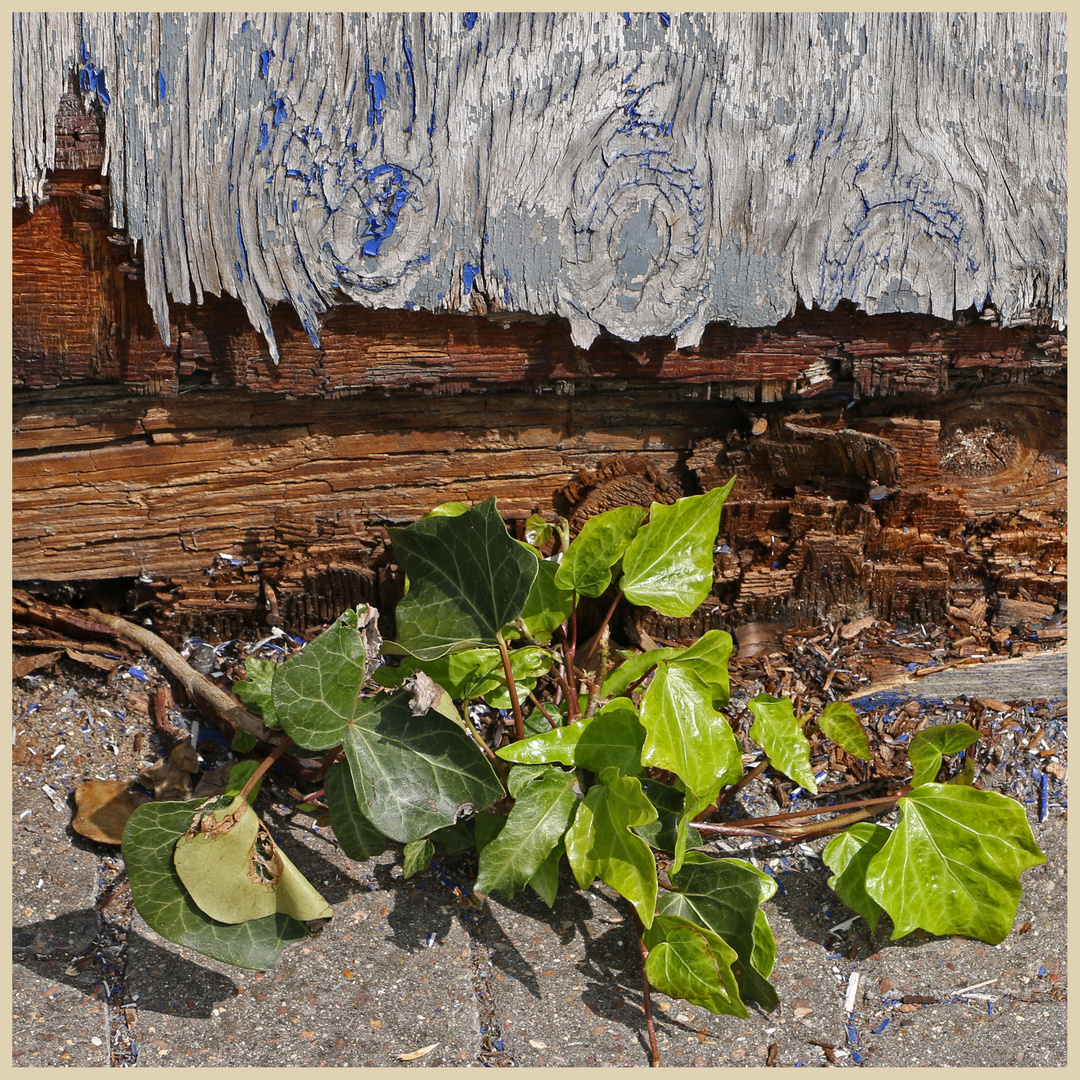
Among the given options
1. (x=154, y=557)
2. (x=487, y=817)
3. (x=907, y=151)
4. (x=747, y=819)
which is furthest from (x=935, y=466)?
(x=154, y=557)

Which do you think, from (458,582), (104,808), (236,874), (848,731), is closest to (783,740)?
(848,731)

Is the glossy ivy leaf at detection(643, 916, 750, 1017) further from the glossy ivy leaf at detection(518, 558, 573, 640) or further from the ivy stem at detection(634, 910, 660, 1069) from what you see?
the glossy ivy leaf at detection(518, 558, 573, 640)

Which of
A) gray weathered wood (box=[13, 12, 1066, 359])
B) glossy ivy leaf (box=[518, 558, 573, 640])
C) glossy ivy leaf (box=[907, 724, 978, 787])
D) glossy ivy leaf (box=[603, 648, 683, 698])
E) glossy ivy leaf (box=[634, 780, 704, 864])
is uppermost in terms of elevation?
gray weathered wood (box=[13, 12, 1066, 359])

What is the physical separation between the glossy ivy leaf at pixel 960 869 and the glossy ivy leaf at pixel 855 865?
0.16 ft

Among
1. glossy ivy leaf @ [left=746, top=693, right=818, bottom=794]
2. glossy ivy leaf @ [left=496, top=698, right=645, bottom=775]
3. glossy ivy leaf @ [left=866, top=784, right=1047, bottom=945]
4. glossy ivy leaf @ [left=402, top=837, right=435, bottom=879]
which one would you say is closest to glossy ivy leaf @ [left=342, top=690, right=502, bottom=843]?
glossy ivy leaf @ [left=496, top=698, right=645, bottom=775]

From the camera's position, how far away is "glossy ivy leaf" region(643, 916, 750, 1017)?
5.56 ft

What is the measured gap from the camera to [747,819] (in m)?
2.06

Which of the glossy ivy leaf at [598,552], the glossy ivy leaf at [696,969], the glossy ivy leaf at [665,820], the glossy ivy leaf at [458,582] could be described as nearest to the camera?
the glossy ivy leaf at [696,969]

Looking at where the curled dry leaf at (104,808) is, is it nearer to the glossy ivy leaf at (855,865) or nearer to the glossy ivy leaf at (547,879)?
the glossy ivy leaf at (547,879)

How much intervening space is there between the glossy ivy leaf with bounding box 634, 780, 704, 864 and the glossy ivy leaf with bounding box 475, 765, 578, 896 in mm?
177

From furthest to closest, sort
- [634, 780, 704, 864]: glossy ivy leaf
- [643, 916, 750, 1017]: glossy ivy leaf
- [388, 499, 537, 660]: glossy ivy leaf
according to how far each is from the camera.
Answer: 1. [634, 780, 704, 864]: glossy ivy leaf
2. [388, 499, 537, 660]: glossy ivy leaf
3. [643, 916, 750, 1017]: glossy ivy leaf

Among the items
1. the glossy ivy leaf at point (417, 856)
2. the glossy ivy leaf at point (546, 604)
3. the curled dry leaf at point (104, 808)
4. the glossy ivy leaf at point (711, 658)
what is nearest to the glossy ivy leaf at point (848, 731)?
the glossy ivy leaf at point (711, 658)

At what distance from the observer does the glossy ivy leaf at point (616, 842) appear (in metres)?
1.70

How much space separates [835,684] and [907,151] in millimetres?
1216
